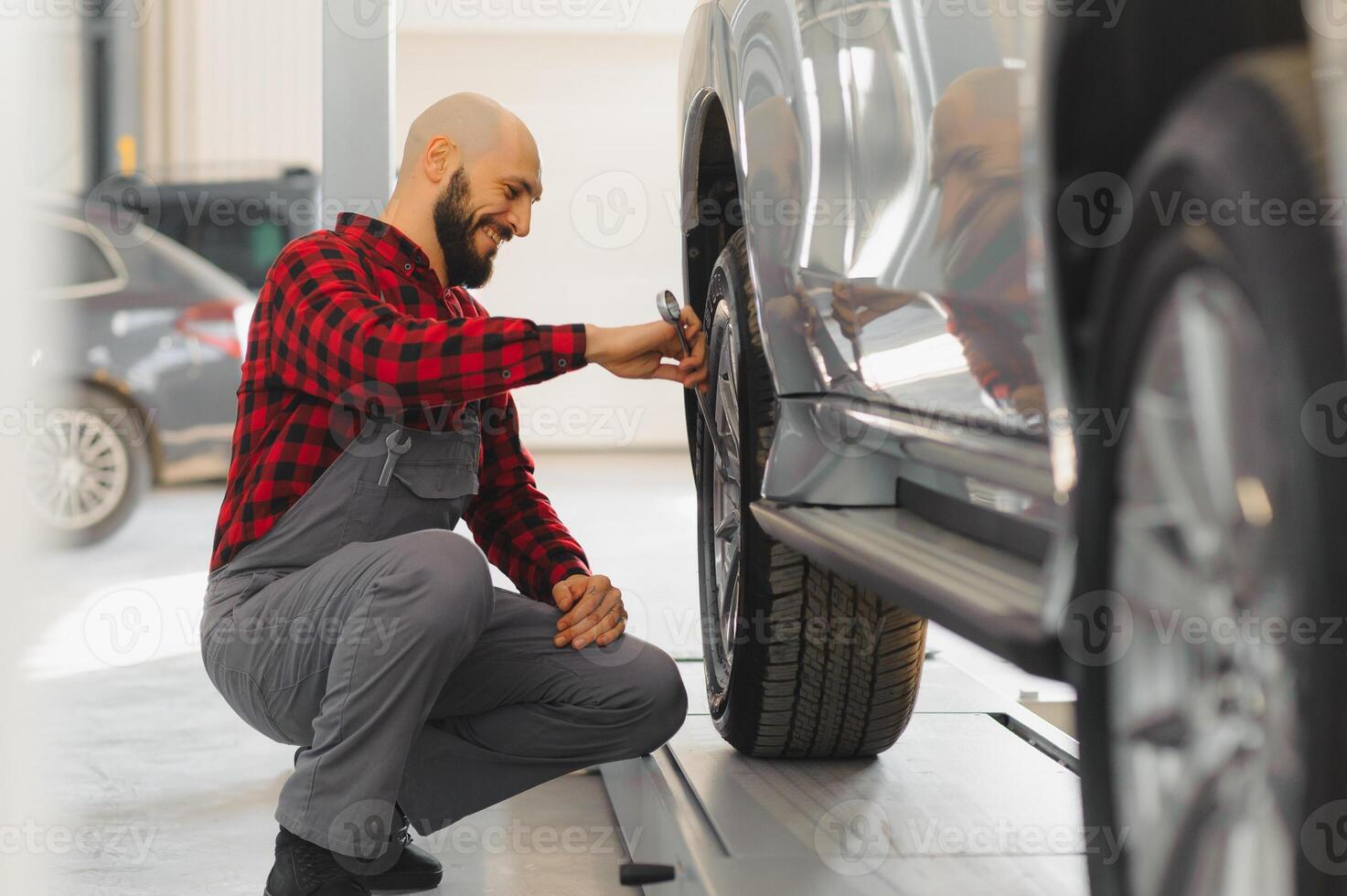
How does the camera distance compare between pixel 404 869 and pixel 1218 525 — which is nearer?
pixel 1218 525

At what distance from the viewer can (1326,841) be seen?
76 cm

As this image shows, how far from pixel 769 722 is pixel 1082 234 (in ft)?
4.06

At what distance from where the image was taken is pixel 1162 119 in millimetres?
950

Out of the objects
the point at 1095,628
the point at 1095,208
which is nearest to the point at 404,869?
the point at 1095,628

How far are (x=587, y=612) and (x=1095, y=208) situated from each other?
47.6 inches

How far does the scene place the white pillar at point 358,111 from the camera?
2723mm

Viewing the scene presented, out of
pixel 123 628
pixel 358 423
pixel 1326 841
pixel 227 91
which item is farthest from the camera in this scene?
pixel 227 91

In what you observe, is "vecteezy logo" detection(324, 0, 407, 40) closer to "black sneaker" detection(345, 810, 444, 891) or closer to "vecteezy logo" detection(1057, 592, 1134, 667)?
"black sneaker" detection(345, 810, 444, 891)

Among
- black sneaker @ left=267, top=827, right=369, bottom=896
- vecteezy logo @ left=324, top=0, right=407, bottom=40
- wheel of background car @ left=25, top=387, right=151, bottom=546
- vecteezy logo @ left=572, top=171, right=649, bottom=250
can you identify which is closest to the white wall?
vecteezy logo @ left=572, top=171, right=649, bottom=250

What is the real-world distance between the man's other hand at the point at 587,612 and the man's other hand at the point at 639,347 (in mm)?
351

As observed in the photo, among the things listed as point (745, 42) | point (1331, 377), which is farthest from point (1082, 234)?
point (745, 42)

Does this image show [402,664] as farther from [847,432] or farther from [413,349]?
[847,432]

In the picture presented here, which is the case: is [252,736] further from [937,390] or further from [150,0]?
[150,0]

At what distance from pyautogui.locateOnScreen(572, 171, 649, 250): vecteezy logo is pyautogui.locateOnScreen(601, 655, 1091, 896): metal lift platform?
7.81 m
